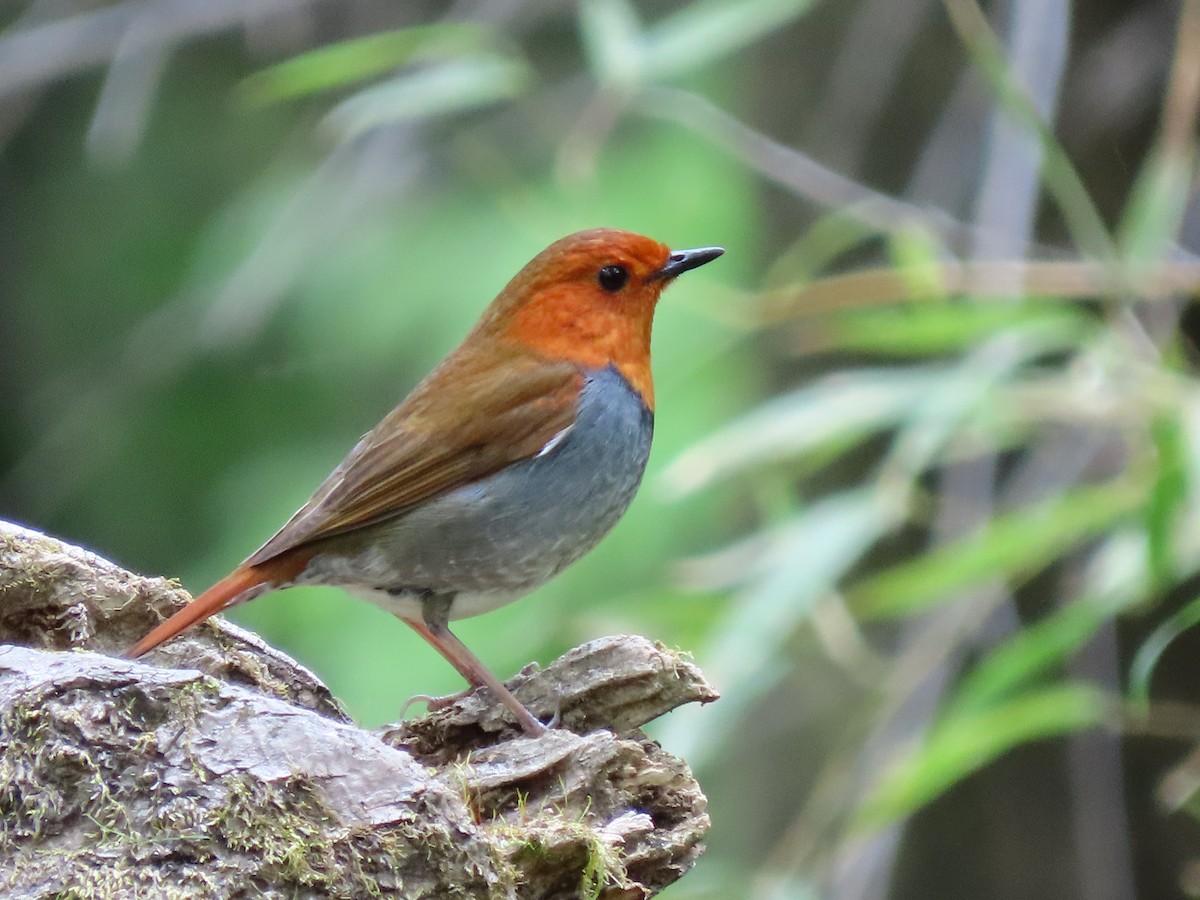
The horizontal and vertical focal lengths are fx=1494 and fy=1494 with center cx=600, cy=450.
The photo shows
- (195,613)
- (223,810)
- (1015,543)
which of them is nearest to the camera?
(223,810)

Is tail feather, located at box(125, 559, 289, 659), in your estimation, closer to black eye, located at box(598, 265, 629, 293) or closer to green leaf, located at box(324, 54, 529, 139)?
black eye, located at box(598, 265, 629, 293)

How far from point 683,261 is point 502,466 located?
2.26ft

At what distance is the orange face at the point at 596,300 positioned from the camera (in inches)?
141

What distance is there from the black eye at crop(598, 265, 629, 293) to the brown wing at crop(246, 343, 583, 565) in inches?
9.1

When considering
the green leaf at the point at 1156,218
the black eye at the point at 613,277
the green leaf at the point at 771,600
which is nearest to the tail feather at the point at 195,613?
the green leaf at the point at 771,600

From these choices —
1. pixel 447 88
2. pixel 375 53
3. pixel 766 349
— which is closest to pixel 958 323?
pixel 447 88

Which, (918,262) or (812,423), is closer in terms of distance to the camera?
(918,262)

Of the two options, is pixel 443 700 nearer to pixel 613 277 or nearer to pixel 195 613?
pixel 195 613

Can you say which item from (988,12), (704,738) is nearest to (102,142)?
(988,12)

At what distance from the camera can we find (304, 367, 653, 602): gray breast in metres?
3.21

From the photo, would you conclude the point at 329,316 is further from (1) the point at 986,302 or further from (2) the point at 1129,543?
(2) the point at 1129,543

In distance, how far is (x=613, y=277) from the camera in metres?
3.59

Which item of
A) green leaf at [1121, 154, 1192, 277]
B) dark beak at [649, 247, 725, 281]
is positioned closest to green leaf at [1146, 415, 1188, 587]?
green leaf at [1121, 154, 1192, 277]

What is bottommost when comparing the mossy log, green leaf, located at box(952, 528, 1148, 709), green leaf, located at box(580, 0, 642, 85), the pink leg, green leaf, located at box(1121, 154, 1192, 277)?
the mossy log
